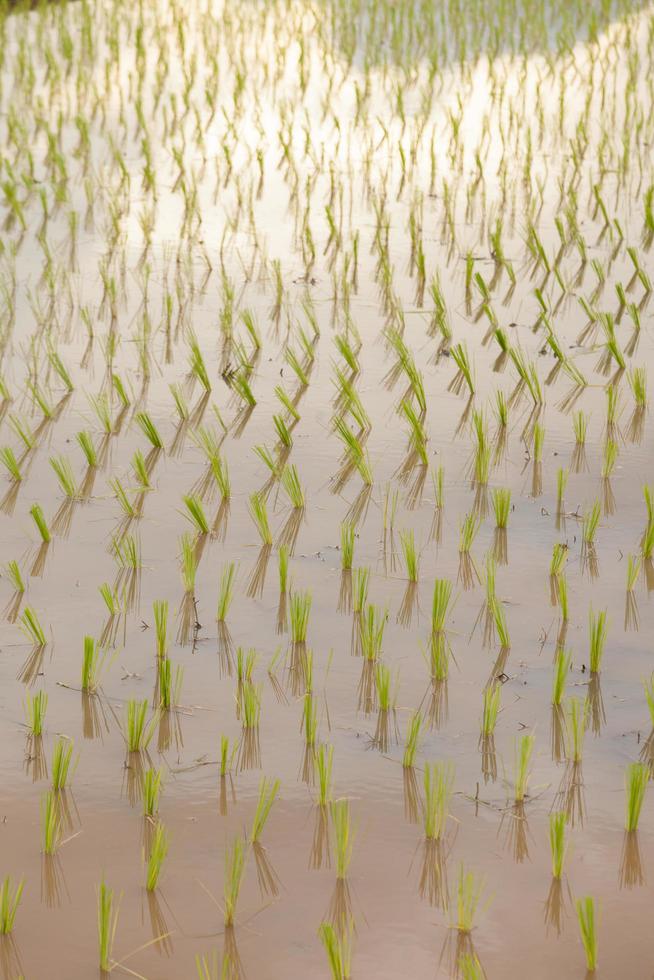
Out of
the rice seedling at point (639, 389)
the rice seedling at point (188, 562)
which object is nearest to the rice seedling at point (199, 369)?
the rice seedling at point (188, 562)

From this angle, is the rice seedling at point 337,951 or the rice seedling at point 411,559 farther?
the rice seedling at point 411,559

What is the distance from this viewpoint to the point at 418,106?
5777 mm

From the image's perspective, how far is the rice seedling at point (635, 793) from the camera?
5.60 ft

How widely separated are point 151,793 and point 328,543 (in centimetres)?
92

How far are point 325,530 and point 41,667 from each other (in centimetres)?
73

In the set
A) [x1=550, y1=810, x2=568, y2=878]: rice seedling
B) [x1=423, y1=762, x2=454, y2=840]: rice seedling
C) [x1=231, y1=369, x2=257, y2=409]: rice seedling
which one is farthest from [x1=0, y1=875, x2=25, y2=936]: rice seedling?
[x1=231, y1=369, x2=257, y2=409]: rice seedling

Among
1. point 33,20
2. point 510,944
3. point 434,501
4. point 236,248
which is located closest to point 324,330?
point 236,248

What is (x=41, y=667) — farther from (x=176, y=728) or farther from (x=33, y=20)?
(x=33, y=20)

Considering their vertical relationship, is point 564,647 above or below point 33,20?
below

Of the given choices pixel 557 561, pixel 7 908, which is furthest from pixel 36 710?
pixel 557 561

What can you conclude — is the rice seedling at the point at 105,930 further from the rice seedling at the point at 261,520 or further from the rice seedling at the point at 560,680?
the rice seedling at the point at 261,520

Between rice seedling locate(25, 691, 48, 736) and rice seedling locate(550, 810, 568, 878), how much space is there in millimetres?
817

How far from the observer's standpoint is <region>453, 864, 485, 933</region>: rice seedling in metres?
1.58

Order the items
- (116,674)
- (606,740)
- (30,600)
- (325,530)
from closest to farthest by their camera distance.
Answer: (606,740), (116,674), (30,600), (325,530)
